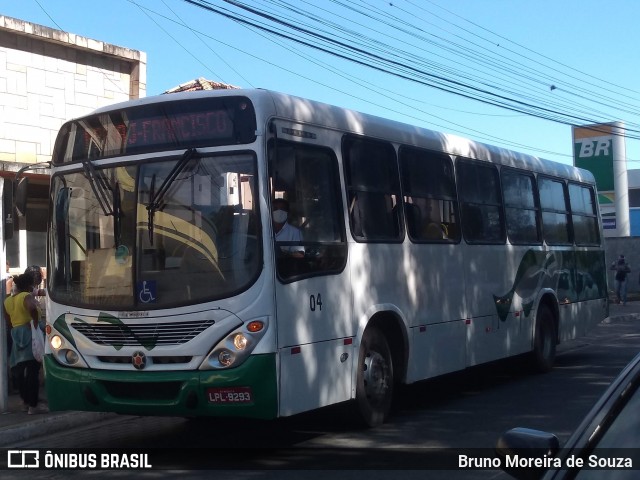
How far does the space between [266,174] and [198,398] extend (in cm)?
205

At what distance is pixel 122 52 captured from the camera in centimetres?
1611

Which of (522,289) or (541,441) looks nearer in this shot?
(541,441)

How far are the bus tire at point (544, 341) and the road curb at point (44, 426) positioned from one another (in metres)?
6.48

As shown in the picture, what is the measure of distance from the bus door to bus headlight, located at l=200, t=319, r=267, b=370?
0.23 m

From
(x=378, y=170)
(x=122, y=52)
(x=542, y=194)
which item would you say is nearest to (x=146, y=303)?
(x=378, y=170)

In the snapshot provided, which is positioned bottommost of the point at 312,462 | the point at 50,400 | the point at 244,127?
the point at 312,462

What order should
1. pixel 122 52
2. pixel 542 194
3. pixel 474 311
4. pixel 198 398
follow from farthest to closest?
1. pixel 122 52
2. pixel 542 194
3. pixel 474 311
4. pixel 198 398

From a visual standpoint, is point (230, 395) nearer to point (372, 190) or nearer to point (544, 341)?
point (372, 190)

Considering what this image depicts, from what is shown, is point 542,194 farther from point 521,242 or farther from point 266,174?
point 266,174

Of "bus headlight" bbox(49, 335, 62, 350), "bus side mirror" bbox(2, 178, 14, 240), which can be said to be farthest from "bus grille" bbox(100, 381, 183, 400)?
"bus side mirror" bbox(2, 178, 14, 240)

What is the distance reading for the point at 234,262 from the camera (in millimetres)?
7719

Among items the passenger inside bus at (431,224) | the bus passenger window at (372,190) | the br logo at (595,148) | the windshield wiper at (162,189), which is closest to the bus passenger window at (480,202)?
the passenger inside bus at (431,224)

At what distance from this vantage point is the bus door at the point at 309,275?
781cm

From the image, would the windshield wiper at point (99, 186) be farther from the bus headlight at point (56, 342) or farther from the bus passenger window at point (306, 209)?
the bus passenger window at point (306, 209)
